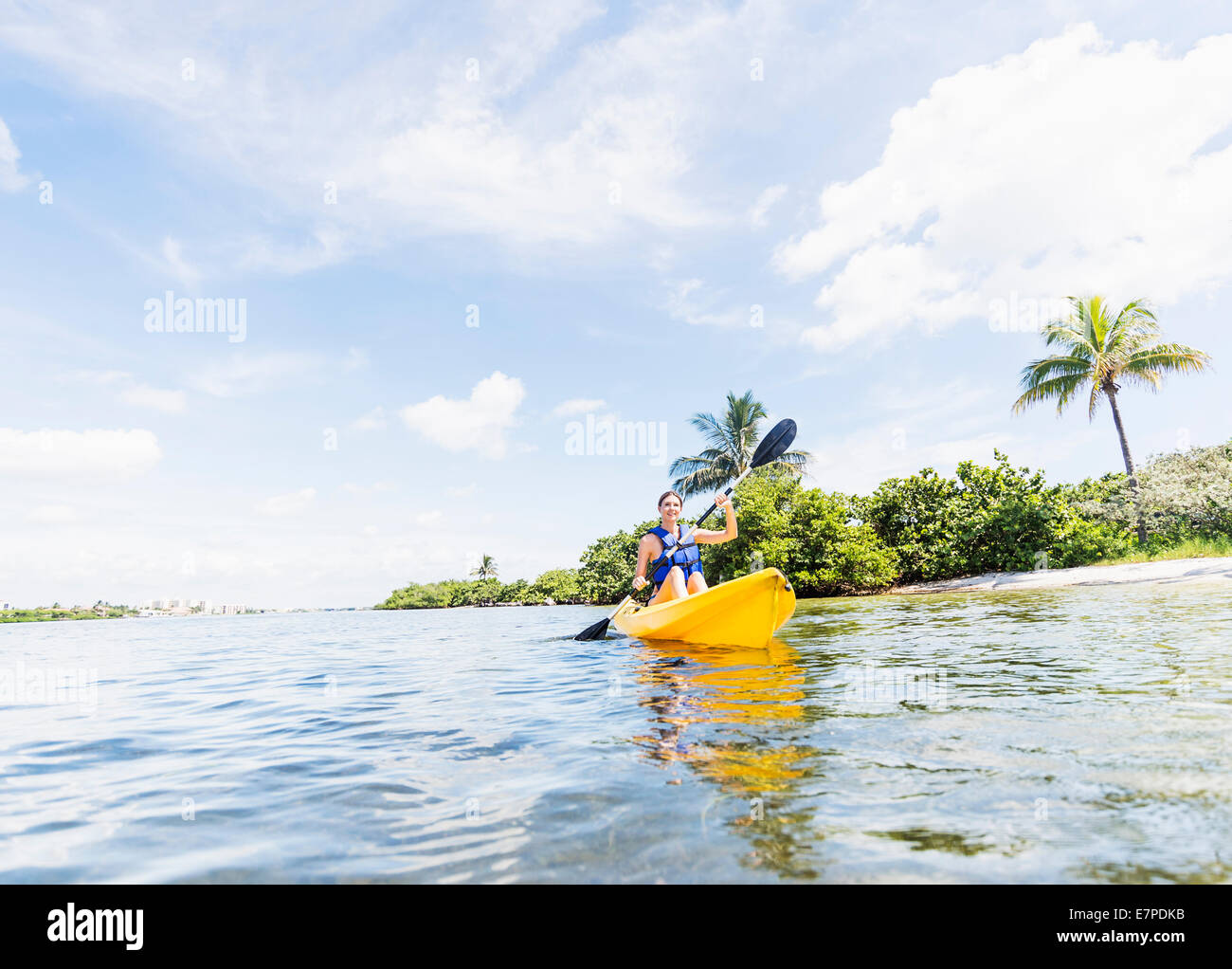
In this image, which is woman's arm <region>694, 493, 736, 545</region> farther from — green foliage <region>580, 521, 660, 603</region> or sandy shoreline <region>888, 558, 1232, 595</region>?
green foliage <region>580, 521, 660, 603</region>

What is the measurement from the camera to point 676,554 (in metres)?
8.98

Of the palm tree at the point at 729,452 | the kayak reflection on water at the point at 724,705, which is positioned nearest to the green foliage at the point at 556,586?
the palm tree at the point at 729,452

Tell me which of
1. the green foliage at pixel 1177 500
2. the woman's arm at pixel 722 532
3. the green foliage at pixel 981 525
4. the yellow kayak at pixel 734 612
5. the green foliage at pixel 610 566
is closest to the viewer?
the yellow kayak at pixel 734 612

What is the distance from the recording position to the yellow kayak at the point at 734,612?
23.0 feet

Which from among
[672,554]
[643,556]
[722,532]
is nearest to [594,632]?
[643,556]

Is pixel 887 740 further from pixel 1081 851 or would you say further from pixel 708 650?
pixel 708 650

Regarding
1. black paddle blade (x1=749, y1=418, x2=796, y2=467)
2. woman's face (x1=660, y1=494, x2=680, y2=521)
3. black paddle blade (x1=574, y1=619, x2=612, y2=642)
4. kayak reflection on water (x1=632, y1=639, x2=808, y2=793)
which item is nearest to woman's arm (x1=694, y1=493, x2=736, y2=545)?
woman's face (x1=660, y1=494, x2=680, y2=521)

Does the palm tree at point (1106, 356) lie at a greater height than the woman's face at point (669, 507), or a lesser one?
A: greater

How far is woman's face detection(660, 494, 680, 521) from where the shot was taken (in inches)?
350

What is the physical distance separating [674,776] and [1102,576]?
2050 centimetres

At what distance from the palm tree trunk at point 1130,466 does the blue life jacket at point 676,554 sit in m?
20.6

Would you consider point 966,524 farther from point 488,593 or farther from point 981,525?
point 488,593

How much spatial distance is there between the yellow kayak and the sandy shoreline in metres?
11.7

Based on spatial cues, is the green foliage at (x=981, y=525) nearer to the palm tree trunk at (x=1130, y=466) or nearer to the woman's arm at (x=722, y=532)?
the palm tree trunk at (x=1130, y=466)
